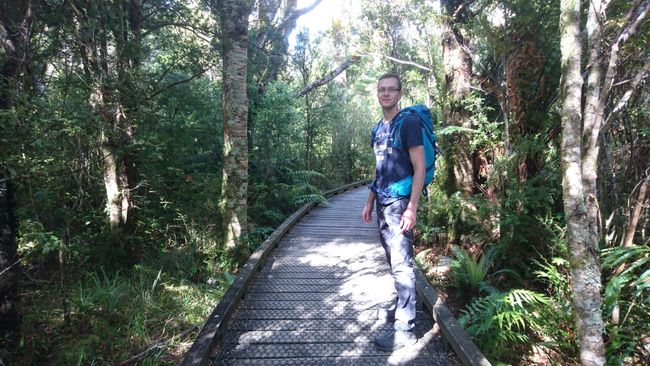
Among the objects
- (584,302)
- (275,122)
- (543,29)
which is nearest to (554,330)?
(584,302)

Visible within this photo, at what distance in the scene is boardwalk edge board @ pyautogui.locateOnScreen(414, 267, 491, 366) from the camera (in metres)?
2.65

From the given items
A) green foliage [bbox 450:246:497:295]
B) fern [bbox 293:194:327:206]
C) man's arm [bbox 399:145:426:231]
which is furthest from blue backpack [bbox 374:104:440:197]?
fern [bbox 293:194:327:206]

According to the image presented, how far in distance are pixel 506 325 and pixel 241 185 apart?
174 inches

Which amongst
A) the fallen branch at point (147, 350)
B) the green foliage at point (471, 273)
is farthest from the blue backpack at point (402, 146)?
the fallen branch at point (147, 350)

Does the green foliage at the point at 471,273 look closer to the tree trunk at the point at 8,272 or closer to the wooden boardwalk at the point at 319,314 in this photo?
the wooden boardwalk at the point at 319,314

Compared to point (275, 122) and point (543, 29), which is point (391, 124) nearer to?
point (543, 29)

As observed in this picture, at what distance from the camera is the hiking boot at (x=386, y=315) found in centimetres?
354

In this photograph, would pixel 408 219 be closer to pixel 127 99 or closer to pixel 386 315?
pixel 386 315

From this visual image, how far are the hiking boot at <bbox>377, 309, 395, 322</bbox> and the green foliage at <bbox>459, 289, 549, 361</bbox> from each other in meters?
0.71

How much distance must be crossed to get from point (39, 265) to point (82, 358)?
7.87 feet

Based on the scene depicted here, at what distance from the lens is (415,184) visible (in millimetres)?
2711

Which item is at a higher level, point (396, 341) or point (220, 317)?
point (220, 317)

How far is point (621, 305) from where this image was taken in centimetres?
332

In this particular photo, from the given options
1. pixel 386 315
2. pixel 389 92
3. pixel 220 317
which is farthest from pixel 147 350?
pixel 389 92
